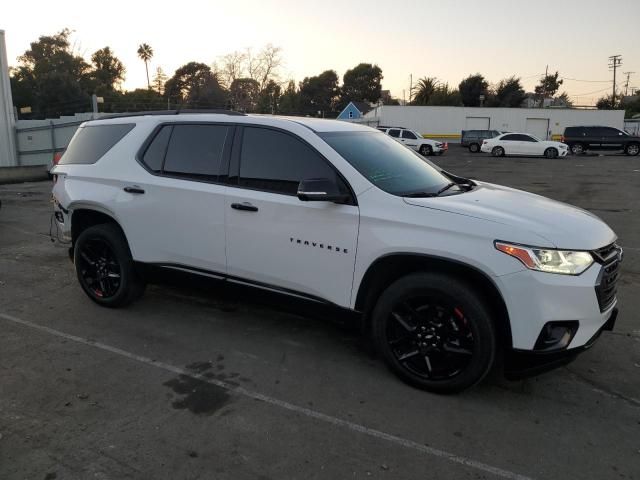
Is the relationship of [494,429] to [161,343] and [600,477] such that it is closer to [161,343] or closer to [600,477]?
[600,477]

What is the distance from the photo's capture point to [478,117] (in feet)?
160

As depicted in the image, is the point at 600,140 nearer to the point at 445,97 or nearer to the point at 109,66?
the point at 445,97

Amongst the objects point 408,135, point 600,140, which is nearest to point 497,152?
point 408,135

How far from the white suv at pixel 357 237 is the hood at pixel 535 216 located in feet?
0.06

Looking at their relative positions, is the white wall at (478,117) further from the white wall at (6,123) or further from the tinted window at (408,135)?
the white wall at (6,123)

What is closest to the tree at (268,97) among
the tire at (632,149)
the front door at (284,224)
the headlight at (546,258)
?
the tire at (632,149)

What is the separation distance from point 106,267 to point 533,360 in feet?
12.6

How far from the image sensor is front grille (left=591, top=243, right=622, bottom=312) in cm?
316

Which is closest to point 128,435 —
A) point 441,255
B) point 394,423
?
point 394,423

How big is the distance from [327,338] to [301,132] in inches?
69.8

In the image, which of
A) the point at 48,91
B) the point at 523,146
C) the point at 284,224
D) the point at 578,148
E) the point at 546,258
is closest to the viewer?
the point at 546,258

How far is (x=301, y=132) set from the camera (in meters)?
3.91

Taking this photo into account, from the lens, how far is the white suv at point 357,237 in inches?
122

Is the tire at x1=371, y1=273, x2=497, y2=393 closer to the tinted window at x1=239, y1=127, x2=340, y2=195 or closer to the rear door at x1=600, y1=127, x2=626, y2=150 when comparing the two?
the tinted window at x1=239, y1=127, x2=340, y2=195
